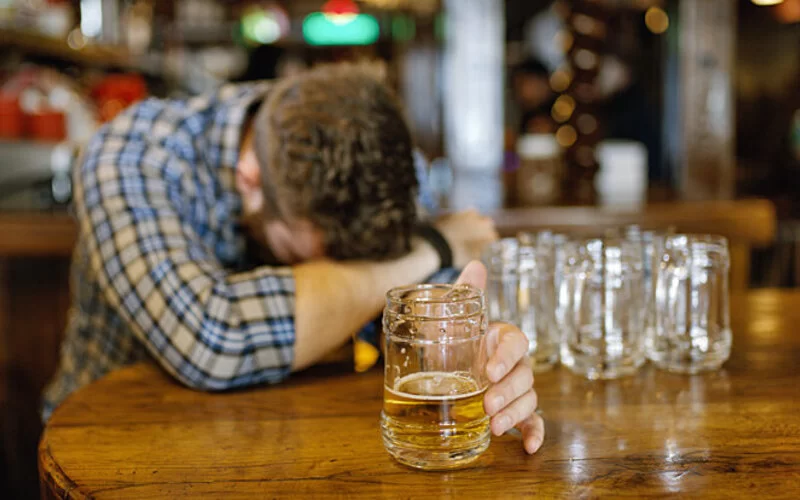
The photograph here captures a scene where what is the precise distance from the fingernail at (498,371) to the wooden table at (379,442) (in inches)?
3.1

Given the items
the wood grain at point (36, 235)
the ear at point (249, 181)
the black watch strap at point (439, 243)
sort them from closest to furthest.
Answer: the black watch strap at point (439, 243) < the ear at point (249, 181) < the wood grain at point (36, 235)

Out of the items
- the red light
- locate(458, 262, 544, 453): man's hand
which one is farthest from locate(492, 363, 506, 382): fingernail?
the red light

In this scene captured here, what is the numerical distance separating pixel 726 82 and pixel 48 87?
3.15m

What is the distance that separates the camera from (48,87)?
336cm

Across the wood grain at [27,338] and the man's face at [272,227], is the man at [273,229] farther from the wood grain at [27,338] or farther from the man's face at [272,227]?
the wood grain at [27,338]

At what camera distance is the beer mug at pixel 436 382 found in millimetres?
761

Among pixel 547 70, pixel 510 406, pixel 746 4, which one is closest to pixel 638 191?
pixel 510 406

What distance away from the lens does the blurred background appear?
2.45 m

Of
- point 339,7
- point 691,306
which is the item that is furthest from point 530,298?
point 339,7

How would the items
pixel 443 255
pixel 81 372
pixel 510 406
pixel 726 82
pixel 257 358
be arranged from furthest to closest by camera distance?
pixel 726 82, pixel 81 372, pixel 443 255, pixel 257 358, pixel 510 406

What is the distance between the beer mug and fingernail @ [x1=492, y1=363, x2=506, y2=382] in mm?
19

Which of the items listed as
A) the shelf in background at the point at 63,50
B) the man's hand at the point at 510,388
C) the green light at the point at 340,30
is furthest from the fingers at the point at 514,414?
the green light at the point at 340,30

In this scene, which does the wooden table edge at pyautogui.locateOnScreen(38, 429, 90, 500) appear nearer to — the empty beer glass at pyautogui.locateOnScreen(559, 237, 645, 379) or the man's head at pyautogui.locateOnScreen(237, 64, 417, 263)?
the man's head at pyautogui.locateOnScreen(237, 64, 417, 263)

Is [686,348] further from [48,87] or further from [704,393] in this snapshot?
[48,87]
